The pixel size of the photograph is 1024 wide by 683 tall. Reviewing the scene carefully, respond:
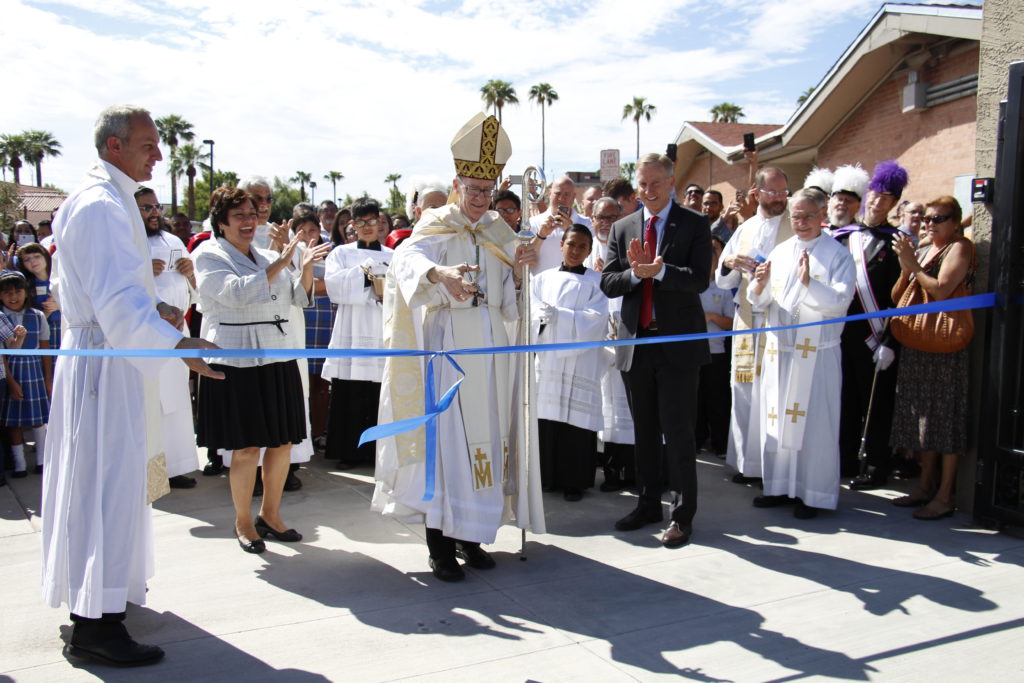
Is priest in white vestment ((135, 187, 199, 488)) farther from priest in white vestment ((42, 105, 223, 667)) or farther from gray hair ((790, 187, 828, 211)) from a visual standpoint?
gray hair ((790, 187, 828, 211))

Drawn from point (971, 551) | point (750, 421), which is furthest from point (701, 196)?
point (971, 551)

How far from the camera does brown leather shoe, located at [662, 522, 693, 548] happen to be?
493 centimetres

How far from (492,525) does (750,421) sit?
8.43ft

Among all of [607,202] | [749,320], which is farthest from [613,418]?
[607,202]

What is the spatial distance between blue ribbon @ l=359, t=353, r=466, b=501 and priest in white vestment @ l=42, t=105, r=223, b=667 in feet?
3.53

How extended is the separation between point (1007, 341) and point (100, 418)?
5.02 m

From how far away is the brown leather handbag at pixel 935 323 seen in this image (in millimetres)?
5312

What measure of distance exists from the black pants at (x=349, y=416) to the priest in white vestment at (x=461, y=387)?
2230 millimetres

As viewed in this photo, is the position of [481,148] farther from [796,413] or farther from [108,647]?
[108,647]

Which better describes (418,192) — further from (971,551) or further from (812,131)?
(812,131)

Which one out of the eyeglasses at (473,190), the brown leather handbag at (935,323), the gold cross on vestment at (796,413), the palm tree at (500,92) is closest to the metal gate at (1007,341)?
the brown leather handbag at (935,323)

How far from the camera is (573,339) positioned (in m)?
6.09

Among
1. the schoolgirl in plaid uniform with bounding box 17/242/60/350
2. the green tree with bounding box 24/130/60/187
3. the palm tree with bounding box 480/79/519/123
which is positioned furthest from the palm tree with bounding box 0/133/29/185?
the schoolgirl in plaid uniform with bounding box 17/242/60/350

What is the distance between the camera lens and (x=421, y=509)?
457 centimetres
